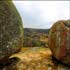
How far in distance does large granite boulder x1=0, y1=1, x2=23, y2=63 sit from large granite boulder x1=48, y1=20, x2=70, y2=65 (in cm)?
218

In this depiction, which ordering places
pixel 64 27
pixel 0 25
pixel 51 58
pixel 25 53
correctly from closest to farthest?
pixel 0 25 < pixel 64 27 < pixel 51 58 < pixel 25 53

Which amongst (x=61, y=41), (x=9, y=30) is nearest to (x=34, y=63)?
(x=61, y=41)

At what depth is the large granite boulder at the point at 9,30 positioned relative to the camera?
14.1 metres

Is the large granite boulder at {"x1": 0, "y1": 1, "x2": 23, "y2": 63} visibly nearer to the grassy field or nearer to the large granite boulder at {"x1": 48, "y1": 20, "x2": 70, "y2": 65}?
the grassy field

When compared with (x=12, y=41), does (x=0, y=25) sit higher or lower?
higher

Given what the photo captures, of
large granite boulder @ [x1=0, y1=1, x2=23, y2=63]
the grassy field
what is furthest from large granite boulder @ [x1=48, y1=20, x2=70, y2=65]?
large granite boulder @ [x1=0, y1=1, x2=23, y2=63]

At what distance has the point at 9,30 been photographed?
14391mm

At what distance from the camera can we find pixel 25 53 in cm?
1769

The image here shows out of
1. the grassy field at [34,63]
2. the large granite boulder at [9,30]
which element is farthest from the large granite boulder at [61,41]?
the large granite boulder at [9,30]

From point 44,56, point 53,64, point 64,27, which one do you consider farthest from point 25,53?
point 64,27

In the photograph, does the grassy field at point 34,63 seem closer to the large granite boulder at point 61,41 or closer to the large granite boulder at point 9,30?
the large granite boulder at point 61,41

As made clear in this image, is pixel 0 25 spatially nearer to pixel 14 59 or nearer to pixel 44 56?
pixel 14 59

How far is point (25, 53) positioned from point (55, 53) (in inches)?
118

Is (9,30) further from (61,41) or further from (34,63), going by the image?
(61,41)
